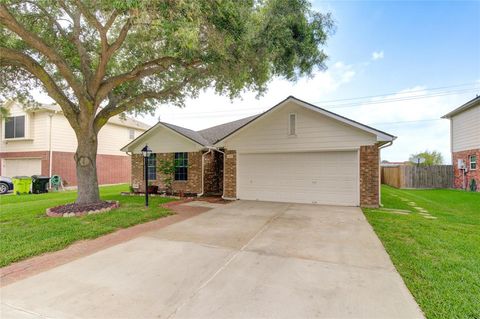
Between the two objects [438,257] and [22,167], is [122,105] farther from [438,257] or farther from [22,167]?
[22,167]

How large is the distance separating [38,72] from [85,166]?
326 centimetres

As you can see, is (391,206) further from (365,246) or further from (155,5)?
(155,5)

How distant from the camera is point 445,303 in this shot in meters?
2.68

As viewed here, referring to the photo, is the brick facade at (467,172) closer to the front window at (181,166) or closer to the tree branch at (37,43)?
the front window at (181,166)

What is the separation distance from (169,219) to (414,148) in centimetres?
3165

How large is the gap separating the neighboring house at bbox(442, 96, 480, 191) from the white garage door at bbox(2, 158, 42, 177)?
2789 cm

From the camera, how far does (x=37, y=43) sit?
674 centimetres

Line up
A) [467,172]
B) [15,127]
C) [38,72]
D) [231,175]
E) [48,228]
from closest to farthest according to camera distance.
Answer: [48,228], [38,72], [231,175], [467,172], [15,127]

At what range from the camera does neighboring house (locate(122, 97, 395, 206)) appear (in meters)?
8.95

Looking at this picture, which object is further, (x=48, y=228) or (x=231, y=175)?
(x=231, y=175)

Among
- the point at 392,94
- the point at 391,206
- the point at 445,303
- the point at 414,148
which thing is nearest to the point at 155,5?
the point at 445,303

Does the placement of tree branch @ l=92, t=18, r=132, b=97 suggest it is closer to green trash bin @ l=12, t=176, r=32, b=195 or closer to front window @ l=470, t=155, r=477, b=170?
green trash bin @ l=12, t=176, r=32, b=195

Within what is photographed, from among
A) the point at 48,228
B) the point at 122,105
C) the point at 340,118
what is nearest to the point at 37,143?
the point at 122,105

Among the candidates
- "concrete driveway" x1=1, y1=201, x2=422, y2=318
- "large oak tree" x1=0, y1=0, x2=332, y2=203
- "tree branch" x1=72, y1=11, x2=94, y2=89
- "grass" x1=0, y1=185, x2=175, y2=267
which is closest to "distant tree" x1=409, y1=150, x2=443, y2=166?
"large oak tree" x1=0, y1=0, x2=332, y2=203
